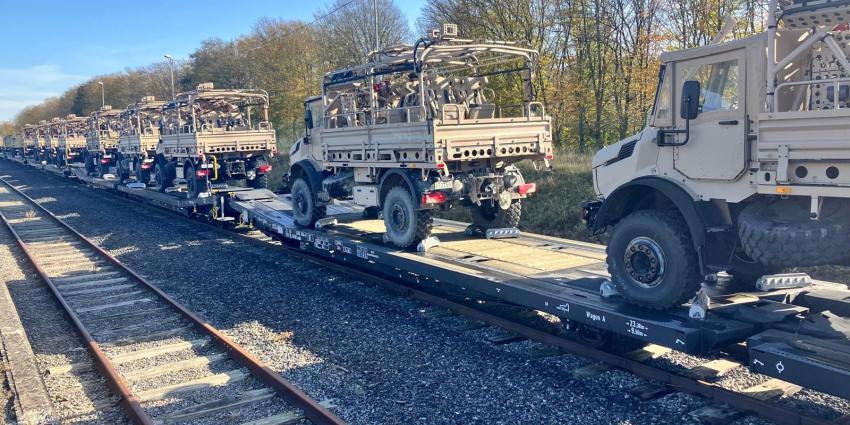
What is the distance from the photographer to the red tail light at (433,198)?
343 inches

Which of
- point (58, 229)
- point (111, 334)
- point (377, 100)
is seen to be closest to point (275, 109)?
point (58, 229)

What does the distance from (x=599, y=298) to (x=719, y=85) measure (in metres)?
2.16

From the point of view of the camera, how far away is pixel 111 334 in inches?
314

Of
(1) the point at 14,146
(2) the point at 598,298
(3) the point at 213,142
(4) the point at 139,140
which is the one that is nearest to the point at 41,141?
(1) the point at 14,146

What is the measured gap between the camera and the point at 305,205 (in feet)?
38.9

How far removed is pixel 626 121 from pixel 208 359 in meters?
15.2

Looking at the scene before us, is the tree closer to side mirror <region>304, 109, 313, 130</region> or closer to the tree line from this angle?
the tree line

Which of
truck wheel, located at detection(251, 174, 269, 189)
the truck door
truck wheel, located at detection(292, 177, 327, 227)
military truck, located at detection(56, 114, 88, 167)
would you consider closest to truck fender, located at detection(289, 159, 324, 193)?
truck wheel, located at detection(292, 177, 327, 227)

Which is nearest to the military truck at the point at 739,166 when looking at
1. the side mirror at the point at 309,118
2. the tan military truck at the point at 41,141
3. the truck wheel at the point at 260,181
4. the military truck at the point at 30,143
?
the side mirror at the point at 309,118

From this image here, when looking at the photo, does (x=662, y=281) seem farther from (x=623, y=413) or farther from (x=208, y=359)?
(x=208, y=359)

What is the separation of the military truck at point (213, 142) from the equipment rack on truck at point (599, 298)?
698cm

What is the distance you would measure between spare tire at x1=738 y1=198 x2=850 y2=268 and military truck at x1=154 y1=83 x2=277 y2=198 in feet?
46.0

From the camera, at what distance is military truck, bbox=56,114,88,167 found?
34500 mm

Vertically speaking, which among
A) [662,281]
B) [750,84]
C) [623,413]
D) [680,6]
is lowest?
[623,413]
